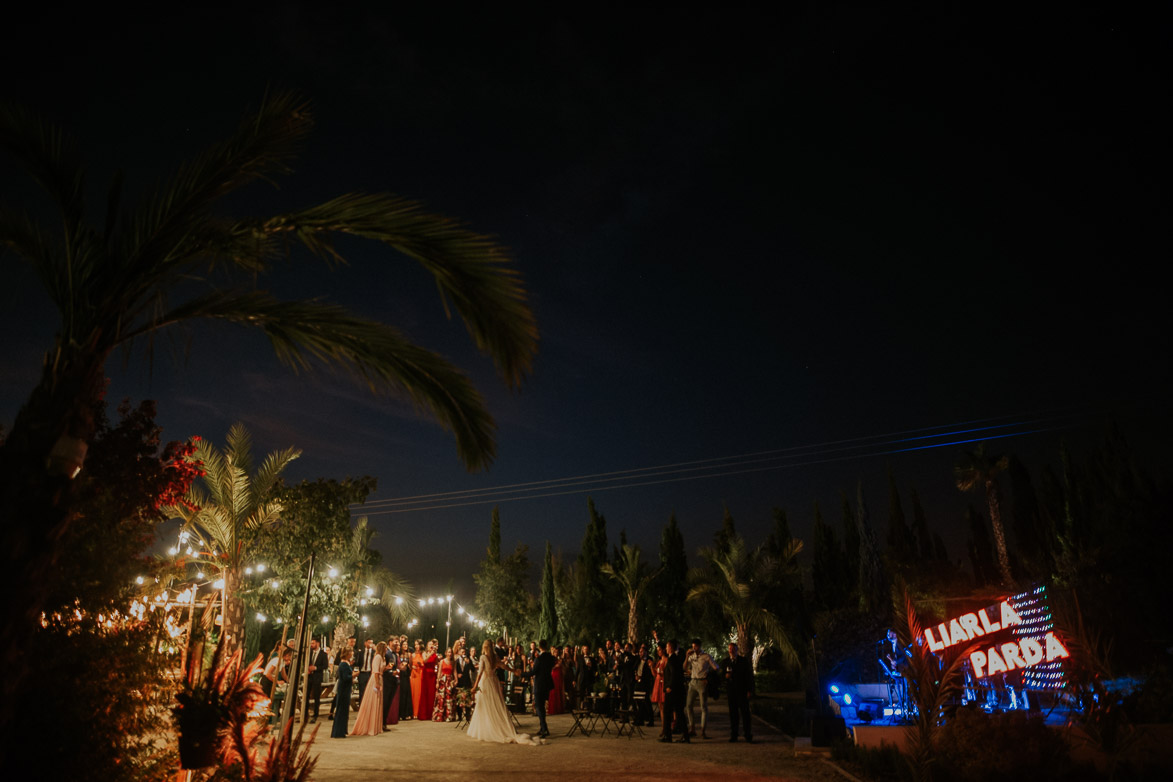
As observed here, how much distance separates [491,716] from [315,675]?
500cm

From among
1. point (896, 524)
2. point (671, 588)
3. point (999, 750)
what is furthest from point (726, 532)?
point (999, 750)

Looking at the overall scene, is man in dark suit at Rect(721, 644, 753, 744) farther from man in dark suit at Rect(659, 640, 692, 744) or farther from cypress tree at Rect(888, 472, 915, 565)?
cypress tree at Rect(888, 472, 915, 565)

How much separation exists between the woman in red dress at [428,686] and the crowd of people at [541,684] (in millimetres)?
25

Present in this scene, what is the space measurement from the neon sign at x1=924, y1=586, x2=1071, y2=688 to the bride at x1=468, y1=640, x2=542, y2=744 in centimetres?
734

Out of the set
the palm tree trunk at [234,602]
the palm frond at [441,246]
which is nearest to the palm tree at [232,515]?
the palm tree trunk at [234,602]

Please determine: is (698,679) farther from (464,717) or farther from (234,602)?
(234,602)

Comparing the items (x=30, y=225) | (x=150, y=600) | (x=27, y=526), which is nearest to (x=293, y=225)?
(x=30, y=225)

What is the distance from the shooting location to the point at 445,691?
16.0m

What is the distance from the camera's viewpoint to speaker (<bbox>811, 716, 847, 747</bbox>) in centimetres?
1041

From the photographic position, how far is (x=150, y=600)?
5117 millimetres

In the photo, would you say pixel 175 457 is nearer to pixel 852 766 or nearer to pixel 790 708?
pixel 852 766

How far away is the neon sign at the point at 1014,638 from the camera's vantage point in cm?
1065

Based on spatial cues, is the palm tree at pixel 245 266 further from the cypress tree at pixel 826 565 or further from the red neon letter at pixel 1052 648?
the cypress tree at pixel 826 565

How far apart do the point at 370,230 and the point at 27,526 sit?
8.00ft
